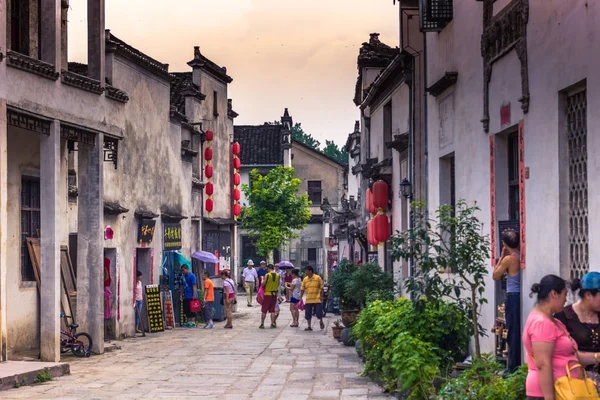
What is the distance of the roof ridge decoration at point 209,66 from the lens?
110 feet

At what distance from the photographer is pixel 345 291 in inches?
848

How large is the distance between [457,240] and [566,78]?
2.44m

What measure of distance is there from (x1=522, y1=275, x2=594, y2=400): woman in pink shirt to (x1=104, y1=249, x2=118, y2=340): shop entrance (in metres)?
16.2

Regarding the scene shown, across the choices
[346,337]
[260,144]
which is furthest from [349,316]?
[260,144]

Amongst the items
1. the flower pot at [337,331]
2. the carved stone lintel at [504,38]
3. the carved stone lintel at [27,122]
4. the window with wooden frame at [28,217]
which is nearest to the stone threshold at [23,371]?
the window with wooden frame at [28,217]

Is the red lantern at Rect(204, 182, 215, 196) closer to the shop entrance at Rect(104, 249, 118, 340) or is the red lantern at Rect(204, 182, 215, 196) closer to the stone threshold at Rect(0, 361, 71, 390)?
the shop entrance at Rect(104, 249, 118, 340)

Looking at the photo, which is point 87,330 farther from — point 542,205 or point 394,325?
point 542,205

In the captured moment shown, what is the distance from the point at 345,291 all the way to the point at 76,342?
6123 mm

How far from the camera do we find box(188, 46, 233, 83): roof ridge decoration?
33469 mm

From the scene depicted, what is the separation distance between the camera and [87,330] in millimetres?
18969

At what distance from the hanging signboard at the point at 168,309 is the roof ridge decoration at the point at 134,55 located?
594cm

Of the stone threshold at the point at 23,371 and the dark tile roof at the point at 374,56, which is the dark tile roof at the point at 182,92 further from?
the stone threshold at the point at 23,371

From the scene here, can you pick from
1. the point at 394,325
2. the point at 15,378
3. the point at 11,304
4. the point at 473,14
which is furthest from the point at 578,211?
the point at 11,304

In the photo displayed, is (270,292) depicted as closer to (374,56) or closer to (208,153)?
(208,153)
